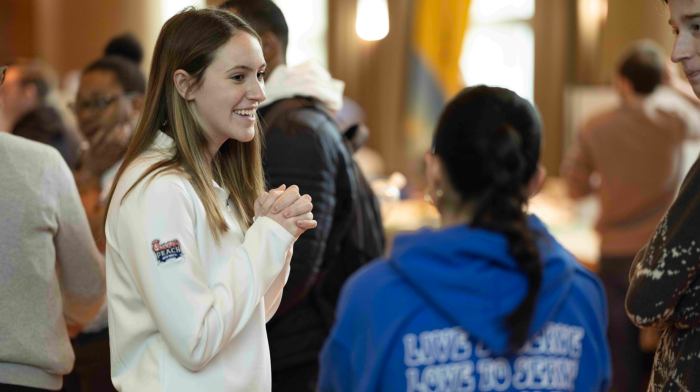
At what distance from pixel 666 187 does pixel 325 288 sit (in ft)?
7.25

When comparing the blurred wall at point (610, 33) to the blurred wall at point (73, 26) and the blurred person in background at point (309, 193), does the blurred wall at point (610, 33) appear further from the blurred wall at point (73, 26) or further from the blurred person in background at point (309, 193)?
the blurred wall at point (73, 26)

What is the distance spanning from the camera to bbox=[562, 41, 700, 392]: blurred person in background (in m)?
3.27

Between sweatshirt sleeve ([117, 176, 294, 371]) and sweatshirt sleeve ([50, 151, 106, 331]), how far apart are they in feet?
1.56

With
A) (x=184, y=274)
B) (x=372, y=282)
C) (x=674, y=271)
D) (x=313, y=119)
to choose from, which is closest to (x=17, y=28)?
(x=313, y=119)

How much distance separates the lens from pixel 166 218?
43.1 inches

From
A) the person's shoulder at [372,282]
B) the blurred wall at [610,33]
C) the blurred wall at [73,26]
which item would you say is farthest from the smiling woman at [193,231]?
the blurred wall at [73,26]

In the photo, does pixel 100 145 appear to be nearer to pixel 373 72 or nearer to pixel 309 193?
pixel 309 193

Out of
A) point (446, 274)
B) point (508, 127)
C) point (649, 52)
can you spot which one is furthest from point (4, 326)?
point (649, 52)

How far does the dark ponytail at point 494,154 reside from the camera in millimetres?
1103

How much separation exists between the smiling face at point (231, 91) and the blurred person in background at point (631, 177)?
8.55ft

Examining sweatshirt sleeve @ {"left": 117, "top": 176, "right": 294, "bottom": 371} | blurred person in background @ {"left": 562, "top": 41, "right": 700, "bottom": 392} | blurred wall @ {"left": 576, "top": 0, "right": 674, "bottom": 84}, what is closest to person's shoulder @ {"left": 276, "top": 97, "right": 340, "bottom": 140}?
sweatshirt sleeve @ {"left": 117, "top": 176, "right": 294, "bottom": 371}

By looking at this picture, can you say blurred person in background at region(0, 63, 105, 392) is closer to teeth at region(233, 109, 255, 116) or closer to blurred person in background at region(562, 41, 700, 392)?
teeth at region(233, 109, 255, 116)

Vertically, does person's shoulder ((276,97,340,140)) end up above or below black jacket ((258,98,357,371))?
above

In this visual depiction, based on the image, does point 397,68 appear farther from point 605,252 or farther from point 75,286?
point 75,286
